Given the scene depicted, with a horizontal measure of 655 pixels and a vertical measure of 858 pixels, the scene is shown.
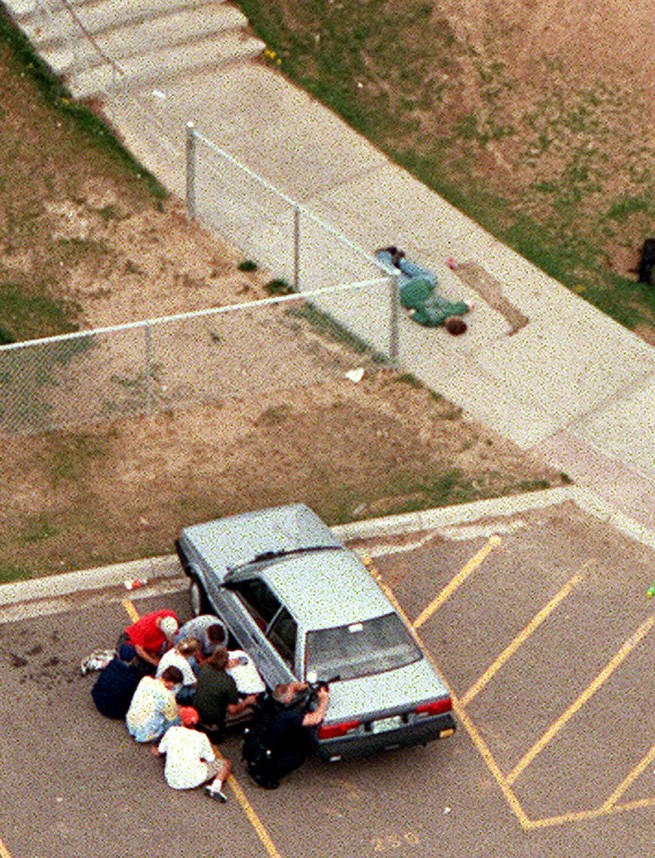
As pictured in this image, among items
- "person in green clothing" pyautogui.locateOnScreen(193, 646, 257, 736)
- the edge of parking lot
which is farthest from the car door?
the edge of parking lot

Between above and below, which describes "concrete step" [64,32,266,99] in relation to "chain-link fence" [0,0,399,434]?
above

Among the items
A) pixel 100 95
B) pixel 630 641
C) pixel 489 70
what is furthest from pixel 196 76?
pixel 630 641

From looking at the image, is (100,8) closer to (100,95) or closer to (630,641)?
(100,95)

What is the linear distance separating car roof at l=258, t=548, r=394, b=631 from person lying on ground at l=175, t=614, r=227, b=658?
0.63 meters

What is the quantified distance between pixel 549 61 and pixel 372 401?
698cm

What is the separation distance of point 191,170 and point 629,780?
10.1 metres

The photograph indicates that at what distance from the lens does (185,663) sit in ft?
61.5

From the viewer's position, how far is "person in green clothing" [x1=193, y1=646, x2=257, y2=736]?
18328mm

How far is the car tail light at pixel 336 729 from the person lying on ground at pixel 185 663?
138 centimetres

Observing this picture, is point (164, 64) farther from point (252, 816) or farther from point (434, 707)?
point (252, 816)

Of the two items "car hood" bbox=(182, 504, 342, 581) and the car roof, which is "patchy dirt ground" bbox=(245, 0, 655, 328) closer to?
"car hood" bbox=(182, 504, 342, 581)

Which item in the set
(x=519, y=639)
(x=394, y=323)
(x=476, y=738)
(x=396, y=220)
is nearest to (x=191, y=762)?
(x=476, y=738)

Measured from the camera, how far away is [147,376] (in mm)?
22453

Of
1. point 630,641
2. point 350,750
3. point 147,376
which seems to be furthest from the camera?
point 147,376
